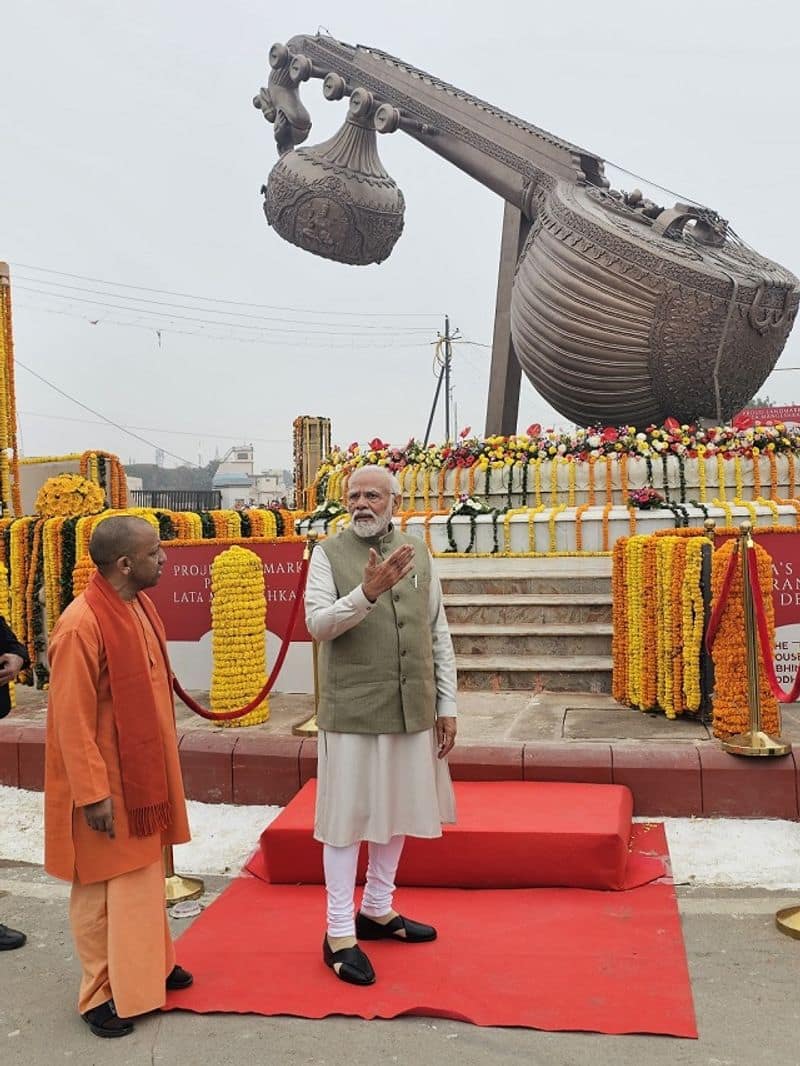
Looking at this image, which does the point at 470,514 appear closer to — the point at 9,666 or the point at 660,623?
the point at 660,623

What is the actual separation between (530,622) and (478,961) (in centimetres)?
381

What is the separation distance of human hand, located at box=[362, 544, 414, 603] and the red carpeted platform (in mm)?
1234

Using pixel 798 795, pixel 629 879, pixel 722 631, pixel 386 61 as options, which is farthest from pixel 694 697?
pixel 386 61

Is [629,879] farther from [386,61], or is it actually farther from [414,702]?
[386,61]

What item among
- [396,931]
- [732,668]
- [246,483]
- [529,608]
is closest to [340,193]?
[529,608]

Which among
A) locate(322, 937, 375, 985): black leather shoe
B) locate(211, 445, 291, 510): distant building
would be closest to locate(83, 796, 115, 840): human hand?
locate(322, 937, 375, 985): black leather shoe

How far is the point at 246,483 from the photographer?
44.2 meters

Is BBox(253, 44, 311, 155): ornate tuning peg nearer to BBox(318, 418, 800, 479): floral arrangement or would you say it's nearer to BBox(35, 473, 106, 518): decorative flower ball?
BBox(318, 418, 800, 479): floral arrangement

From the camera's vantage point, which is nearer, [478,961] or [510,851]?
[478,961]

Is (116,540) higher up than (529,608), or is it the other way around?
(116,540)

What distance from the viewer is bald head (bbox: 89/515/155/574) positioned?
2.62 m

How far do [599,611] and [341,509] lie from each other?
2.79 meters

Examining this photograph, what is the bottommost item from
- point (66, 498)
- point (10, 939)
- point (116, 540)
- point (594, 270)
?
point (10, 939)

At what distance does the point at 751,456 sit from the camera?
8.50 metres
